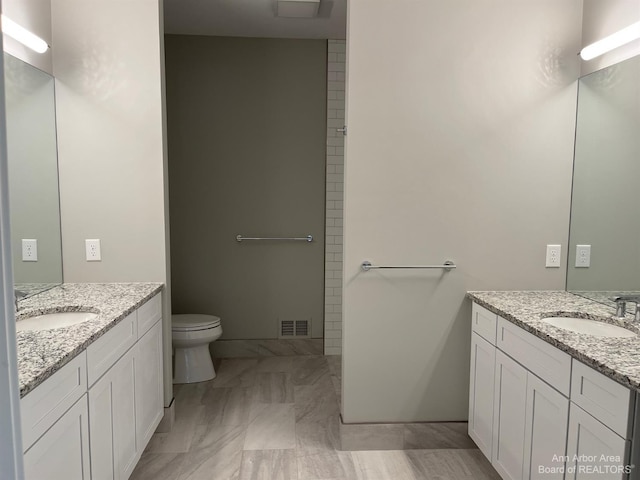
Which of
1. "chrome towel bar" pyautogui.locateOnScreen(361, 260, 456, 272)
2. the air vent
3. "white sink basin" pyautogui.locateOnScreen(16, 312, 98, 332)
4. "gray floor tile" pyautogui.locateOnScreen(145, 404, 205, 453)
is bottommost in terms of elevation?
"gray floor tile" pyautogui.locateOnScreen(145, 404, 205, 453)

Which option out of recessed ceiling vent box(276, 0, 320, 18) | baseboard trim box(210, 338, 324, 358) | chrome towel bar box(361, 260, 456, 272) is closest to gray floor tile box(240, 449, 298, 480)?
chrome towel bar box(361, 260, 456, 272)

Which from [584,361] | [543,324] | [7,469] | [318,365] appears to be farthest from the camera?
[318,365]

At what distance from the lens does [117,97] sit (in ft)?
8.58

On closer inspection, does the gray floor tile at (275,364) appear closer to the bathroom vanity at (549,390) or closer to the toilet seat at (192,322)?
the toilet seat at (192,322)

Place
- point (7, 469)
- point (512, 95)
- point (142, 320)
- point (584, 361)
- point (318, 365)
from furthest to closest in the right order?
1. point (318, 365)
2. point (512, 95)
3. point (142, 320)
4. point (584, 361)
5. point (7, 469)

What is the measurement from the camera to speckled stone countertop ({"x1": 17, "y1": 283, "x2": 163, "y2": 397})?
1.43m

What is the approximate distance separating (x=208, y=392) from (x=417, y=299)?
170 cm

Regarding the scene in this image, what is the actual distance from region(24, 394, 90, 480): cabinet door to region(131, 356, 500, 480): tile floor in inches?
33.6

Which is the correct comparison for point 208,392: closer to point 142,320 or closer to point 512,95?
point 142,320

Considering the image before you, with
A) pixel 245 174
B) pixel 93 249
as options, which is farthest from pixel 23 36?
pixel 245 174

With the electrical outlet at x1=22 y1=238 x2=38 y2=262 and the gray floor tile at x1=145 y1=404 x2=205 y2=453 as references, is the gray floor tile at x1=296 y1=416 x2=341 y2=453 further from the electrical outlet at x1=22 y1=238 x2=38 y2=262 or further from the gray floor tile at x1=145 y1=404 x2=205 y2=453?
the electrical outlet at x1=22 y1=238 x2=38 y2=262

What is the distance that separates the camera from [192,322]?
3623 mm

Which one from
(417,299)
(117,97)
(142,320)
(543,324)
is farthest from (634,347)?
(117,97)

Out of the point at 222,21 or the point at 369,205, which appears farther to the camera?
the point at 222,21
